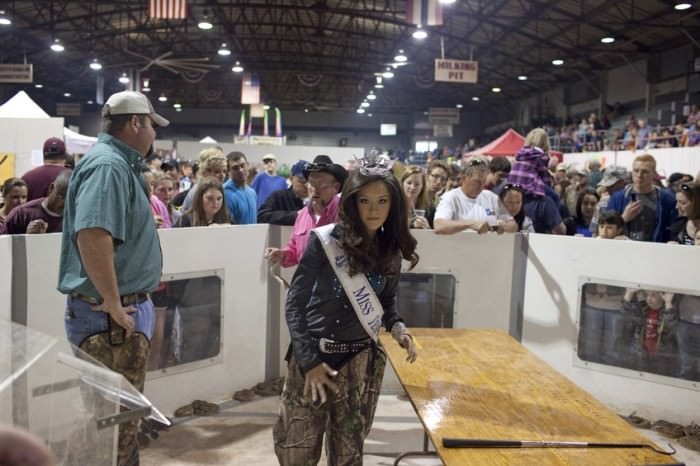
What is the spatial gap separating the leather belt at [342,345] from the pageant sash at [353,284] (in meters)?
0.06

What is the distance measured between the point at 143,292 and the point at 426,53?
25.9m

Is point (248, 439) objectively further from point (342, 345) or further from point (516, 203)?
point (516, 203)

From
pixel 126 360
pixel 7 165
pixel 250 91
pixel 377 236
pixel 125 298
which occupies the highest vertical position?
pixel 250 91

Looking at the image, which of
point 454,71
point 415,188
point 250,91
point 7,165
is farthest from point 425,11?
point 250,91

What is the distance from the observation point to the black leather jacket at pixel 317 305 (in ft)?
7.52

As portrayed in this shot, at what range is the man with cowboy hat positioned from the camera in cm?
346

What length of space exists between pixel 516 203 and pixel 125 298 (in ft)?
10.3

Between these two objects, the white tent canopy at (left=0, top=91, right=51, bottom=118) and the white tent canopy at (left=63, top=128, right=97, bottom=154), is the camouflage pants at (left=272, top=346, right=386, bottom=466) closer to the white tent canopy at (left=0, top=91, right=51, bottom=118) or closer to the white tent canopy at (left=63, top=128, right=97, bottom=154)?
the white tent canopy at (left=0, top=91, right=51, bottom=118)

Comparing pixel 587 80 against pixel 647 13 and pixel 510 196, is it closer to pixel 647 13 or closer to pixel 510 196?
pixel 647 13

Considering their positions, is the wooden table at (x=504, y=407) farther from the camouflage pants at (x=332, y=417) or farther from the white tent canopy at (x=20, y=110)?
the white tent canopy at (x=20, y=110)

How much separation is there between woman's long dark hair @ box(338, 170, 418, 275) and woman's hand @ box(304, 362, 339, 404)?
356 millimetres

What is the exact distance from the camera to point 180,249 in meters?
4.10

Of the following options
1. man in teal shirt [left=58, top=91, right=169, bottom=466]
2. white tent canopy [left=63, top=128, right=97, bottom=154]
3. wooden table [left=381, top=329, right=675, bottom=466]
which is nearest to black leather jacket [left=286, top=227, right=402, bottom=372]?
wooden table [left=381, top=329, right=675, bottom=466]

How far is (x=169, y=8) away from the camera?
1268 cm
